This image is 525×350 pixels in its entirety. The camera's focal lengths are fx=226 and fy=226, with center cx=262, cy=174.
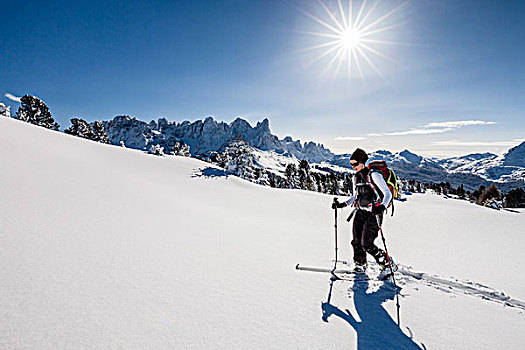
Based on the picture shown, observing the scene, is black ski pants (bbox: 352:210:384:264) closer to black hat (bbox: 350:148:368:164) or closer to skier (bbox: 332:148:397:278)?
skier (bbox: 332:148:397:278)

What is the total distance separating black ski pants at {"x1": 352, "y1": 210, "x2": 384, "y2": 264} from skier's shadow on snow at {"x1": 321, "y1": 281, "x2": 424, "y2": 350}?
2.91ft

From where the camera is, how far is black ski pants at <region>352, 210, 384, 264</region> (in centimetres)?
498

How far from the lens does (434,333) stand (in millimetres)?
3133

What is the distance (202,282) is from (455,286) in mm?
5005

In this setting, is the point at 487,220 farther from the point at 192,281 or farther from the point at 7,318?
the point at 7,318

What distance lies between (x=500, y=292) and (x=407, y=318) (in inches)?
101

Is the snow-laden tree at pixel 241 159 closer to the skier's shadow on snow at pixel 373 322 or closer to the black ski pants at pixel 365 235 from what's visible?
the black ski pants at pixel 365 235

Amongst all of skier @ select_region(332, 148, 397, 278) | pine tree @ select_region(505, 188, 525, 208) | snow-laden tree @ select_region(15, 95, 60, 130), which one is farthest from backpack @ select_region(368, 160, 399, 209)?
pine tree @ select_region(505, 188, 525, 208)

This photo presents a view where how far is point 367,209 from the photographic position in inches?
200

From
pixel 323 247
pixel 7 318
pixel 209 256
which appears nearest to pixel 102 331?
pixel 7 318

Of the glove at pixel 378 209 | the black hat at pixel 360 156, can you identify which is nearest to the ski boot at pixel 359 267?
the glove at pixel 378 209

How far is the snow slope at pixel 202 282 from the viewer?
107 inches

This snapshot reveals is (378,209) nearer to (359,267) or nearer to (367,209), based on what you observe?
(367,209)

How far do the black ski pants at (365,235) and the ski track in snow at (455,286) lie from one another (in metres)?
0.45
